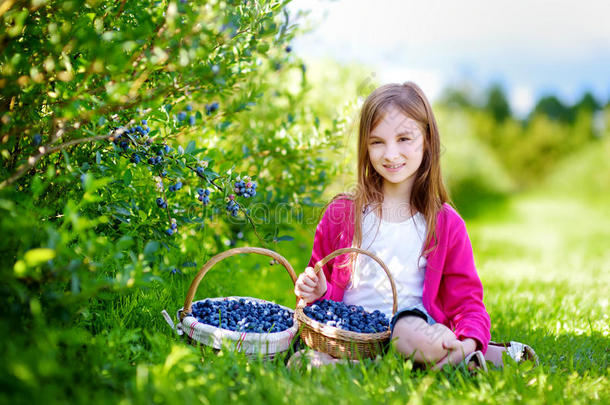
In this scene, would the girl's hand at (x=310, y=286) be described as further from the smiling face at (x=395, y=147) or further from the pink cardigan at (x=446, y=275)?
the smiling face at (x=395, y=147)

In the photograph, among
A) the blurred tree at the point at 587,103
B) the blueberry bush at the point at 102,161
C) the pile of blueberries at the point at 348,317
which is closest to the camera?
the blueberry bush at the point at 102,161

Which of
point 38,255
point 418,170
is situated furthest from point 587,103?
point 38,255

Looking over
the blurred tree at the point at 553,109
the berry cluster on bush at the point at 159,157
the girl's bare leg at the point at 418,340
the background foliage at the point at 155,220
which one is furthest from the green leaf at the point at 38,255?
the blurred tree at the point at 553,109

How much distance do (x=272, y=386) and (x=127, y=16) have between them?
5.18ft

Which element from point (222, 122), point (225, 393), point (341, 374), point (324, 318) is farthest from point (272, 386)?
point (222, 122)

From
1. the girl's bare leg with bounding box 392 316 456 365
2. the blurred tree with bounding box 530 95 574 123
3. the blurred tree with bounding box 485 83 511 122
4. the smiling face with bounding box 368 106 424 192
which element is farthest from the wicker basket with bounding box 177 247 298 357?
the blurred tree with bounding box 485 83 511 122

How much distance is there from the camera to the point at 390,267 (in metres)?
2.54

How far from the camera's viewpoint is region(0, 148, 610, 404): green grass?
58.4 inches

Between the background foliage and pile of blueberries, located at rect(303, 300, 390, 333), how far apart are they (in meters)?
0.19

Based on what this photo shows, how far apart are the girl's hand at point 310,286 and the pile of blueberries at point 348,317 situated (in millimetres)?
51

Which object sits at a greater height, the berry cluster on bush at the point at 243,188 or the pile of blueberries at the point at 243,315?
the berry cluster on bush at the point at 243,188

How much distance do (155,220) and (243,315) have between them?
61 cm

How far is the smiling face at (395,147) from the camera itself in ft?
8.18

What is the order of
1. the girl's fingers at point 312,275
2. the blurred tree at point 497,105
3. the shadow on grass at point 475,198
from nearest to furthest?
the girl's fingers at point 312,275
the shadow on grass at point 475,198
the blurred tree at point 497,105
